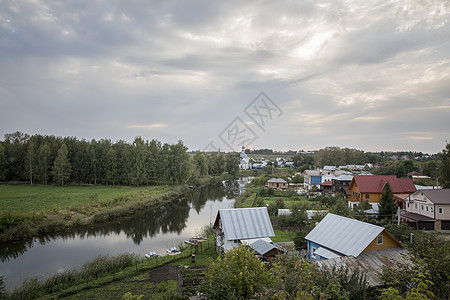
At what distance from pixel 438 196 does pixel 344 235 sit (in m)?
14.1

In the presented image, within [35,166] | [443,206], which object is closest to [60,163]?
[35,166]

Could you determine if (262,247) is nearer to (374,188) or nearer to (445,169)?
(374,188)

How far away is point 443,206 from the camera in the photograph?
70.7 ft

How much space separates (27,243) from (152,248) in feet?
30.6

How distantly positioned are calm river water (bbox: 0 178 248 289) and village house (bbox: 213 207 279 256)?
554 centimetres

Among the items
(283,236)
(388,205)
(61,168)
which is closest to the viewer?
(283,236)

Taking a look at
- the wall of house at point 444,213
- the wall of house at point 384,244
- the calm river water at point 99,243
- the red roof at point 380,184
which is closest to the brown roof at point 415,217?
the wall of house at point 444,213

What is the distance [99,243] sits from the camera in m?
21.1

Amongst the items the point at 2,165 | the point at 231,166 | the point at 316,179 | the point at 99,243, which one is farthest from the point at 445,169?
the point at 2,165

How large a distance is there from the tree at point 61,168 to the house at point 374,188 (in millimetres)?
42494

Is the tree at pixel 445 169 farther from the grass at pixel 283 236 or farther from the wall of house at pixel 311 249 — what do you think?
the wall of house at pixel 311 249

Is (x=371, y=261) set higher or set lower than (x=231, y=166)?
lower

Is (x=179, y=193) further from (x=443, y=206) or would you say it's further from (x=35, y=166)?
(x=443, y=206)

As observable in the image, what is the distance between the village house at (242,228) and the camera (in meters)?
15.9
